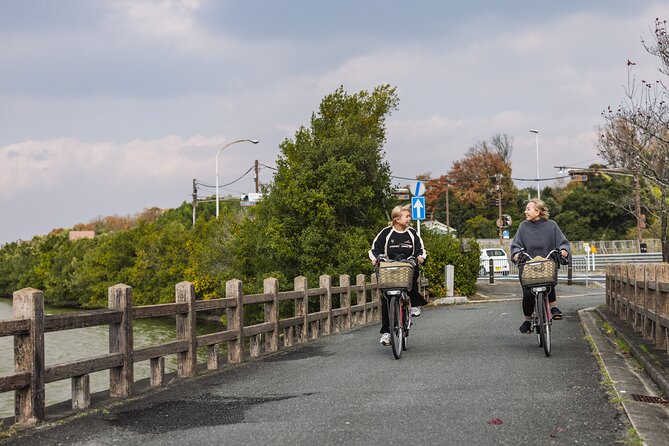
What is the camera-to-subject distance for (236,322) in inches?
458

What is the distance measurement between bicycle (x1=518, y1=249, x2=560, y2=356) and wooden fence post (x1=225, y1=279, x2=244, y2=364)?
153 inches

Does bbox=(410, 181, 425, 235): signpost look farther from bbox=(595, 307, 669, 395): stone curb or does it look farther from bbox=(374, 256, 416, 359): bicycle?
bbox=(374, 256, 416, 359): bicycle

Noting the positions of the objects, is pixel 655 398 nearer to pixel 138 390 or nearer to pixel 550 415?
pixel 550 415

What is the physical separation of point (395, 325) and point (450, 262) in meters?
20.3

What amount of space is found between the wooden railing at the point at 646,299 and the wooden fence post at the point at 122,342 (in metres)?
6.09

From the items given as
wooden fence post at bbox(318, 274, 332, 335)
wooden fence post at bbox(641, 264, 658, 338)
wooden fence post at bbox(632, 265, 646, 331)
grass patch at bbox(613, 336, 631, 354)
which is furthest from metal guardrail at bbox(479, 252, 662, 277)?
wooden fence post at bbox(641, 264, 658, 338)

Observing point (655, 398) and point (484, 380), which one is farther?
point (484, 380)

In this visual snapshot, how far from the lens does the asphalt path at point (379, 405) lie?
6109 millimetres

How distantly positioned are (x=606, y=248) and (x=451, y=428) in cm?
6444

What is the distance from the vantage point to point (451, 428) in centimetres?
621

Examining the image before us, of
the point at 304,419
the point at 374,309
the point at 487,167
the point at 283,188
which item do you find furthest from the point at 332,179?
the point at 487,167

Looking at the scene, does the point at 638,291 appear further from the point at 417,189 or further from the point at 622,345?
the point at 417,189

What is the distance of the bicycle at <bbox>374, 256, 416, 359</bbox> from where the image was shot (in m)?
10.7

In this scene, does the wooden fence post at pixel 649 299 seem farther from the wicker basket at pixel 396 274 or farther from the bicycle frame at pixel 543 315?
the wicker basket at pixel 396 274
